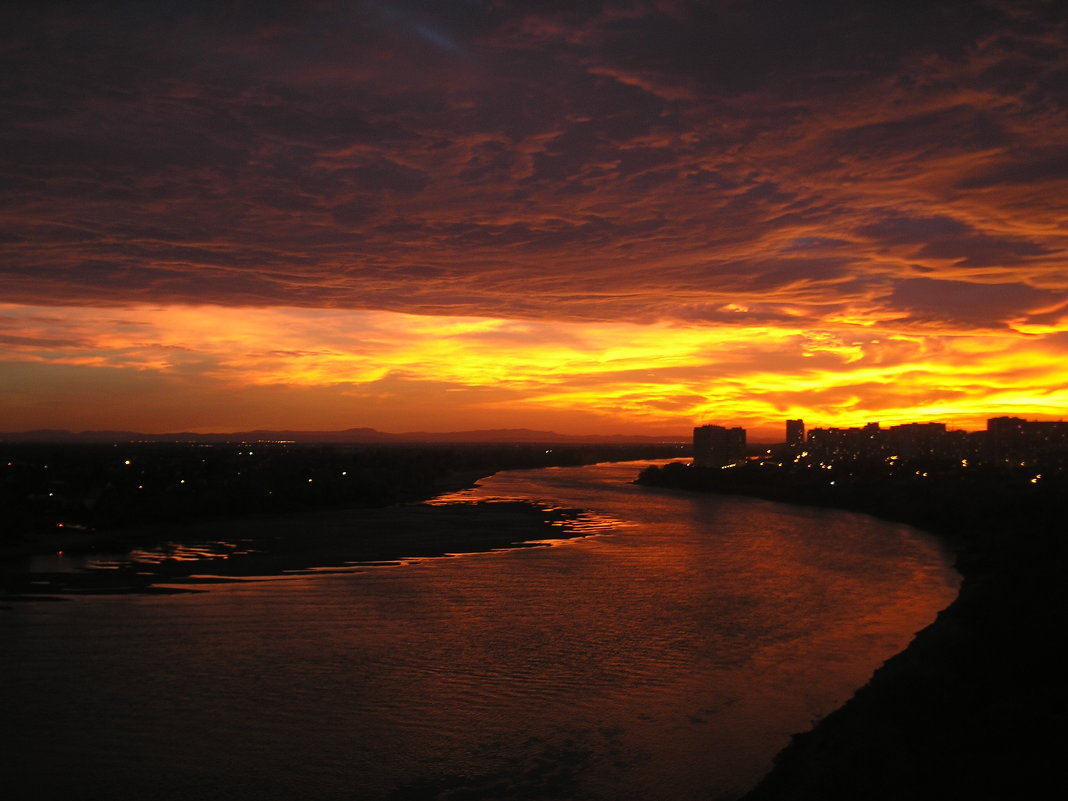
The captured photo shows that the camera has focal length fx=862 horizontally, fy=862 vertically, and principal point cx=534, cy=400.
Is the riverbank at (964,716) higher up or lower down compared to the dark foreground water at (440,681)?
higher up

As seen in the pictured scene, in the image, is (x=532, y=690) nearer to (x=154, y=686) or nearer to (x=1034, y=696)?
(x=154, y=686)

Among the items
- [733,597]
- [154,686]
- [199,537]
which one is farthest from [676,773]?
[199,537]

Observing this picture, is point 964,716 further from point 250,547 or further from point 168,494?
point 168,494

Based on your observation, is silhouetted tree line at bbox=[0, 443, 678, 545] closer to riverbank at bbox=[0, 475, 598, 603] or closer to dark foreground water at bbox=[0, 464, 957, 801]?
riverbank at bbox=[0, 475, 598, 603]

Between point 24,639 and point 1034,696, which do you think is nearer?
point 1034,696

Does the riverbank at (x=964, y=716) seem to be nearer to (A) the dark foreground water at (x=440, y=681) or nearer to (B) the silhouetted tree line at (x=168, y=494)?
(A) the dark foreground water at (x=440, y=681)

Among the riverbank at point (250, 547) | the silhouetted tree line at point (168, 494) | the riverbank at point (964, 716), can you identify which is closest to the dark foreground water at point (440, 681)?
the riverbank at point (964, 716)
